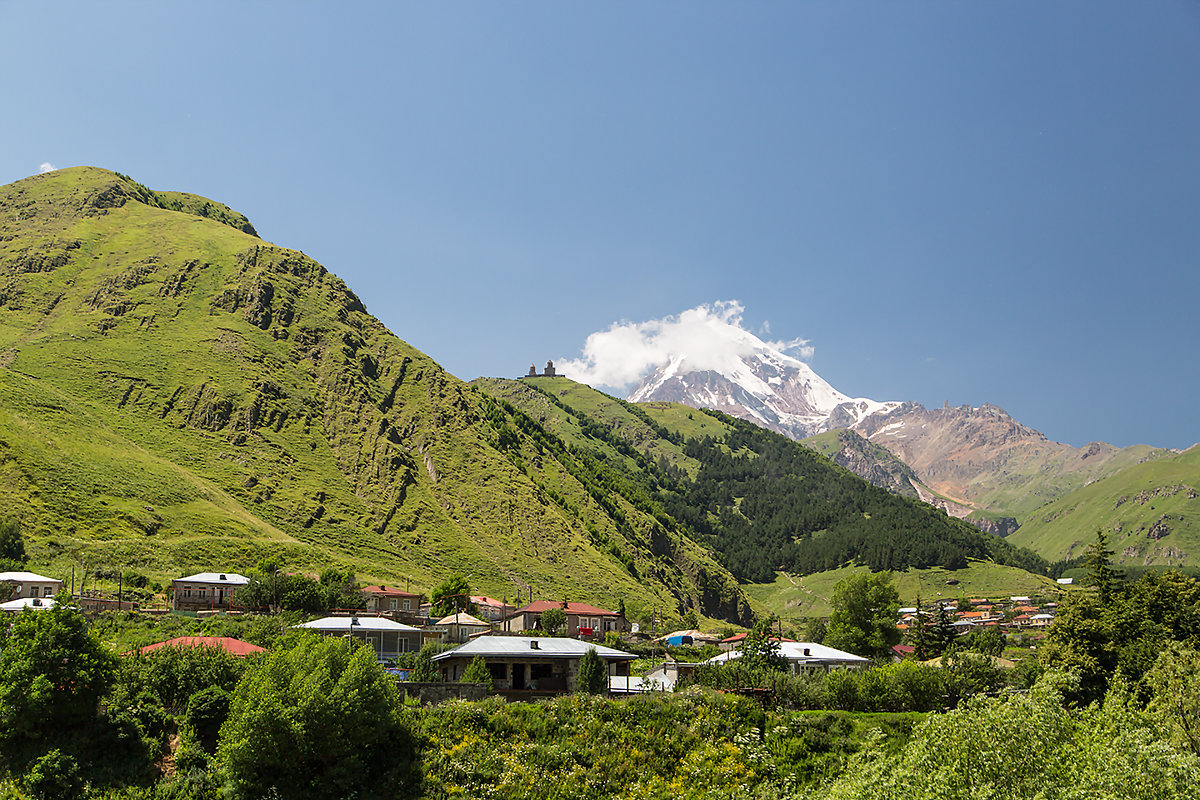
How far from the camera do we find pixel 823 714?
49.7 meters

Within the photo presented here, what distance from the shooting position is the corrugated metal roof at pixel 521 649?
173 feet

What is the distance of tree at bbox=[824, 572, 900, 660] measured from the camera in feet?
311

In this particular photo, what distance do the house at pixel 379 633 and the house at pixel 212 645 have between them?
301 inches

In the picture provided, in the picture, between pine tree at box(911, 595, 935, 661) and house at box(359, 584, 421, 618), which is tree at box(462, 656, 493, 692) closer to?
house at box(359, 584, 421, 618)

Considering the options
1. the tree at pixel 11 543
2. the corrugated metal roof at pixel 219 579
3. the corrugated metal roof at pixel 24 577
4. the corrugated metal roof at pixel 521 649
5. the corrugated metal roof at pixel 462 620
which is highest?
the tree at pixel 11 543

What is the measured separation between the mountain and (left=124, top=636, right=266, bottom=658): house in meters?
36.1

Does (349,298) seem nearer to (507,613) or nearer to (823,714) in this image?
(507,613)

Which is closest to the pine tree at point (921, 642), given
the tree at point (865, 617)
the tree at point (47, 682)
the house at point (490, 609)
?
the tree at point (865, 617)

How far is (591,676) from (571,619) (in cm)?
4387

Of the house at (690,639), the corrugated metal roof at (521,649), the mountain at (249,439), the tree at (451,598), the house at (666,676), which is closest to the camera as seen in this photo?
the corrugated metal roof at (521,649)

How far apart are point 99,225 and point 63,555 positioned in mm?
128560

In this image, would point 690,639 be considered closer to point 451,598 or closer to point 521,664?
point 451,598

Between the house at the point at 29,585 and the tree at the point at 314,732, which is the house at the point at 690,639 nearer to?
the house at the point at 29,585

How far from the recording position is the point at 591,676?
50688 millimetres
